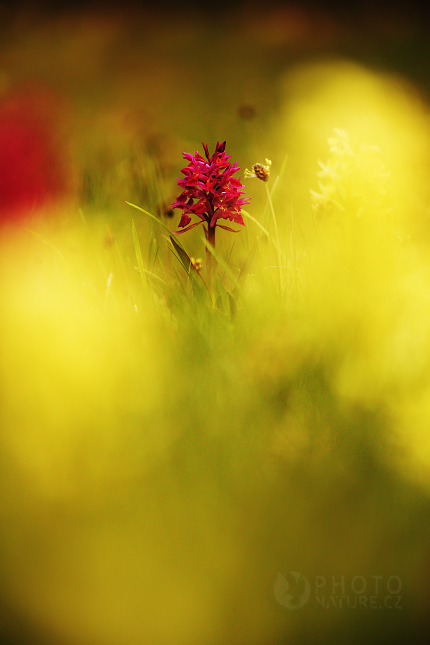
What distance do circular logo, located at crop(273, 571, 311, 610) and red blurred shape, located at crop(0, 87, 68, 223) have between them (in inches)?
13.8

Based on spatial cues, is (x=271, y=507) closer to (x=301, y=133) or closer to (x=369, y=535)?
(x=369, y=535)

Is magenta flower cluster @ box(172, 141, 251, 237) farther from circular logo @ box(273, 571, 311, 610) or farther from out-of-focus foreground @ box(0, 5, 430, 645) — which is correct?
circular logo @ box(273, 571, 311, 610)

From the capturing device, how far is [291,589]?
22 centimetres

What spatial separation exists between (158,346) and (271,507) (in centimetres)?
9

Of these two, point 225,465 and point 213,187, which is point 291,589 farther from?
point 213,187

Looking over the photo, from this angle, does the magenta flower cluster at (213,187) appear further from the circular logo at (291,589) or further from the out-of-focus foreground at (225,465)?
the circular logo at (291,589)

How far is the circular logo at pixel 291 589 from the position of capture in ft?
0.70

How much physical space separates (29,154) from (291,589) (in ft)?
1.41

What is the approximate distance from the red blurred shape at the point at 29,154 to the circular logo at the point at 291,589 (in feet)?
1.15

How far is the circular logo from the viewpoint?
8.4 inches

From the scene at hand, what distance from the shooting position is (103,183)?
457mm

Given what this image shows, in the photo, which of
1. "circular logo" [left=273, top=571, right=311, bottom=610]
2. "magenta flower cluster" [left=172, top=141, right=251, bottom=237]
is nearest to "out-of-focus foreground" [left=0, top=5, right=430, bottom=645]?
"circular logo" [left=273, top=571, right=311, bottom=610]

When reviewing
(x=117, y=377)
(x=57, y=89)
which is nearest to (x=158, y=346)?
(x=117, y=377)

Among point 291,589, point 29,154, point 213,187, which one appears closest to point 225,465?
point 291,589
